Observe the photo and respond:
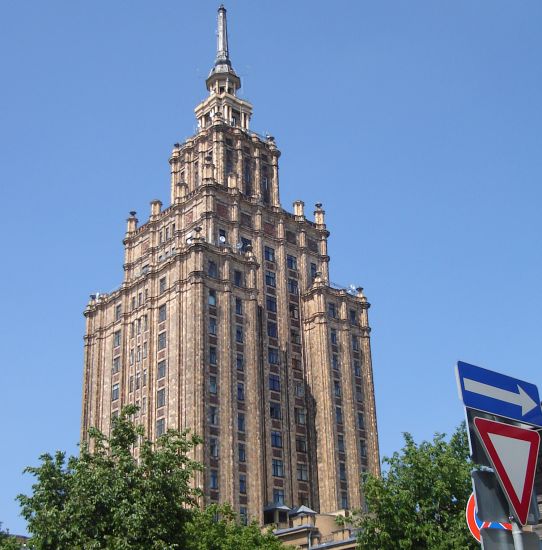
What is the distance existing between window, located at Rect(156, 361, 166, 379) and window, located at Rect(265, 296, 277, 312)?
16290mm

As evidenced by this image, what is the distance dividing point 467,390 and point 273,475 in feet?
293

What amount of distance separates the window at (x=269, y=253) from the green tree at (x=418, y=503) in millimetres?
67812

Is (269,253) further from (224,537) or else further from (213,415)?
(224,537)

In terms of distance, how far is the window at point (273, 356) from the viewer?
339 ft

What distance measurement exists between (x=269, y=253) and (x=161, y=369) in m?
22.8

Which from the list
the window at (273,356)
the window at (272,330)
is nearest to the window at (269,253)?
the window at (272,330)

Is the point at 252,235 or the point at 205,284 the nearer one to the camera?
the point at 205,284

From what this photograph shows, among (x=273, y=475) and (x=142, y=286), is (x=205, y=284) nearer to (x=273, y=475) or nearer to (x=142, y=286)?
(x=142, y=286)

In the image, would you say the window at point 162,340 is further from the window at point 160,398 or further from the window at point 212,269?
the window at point 212,269

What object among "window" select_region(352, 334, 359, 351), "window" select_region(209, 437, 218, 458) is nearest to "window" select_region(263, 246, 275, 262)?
"window" select_region(352, 334, 359, 351)

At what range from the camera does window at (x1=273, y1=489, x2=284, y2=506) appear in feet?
311

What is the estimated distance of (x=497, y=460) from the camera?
969 centimetres

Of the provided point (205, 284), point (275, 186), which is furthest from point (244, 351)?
point (275, 186)

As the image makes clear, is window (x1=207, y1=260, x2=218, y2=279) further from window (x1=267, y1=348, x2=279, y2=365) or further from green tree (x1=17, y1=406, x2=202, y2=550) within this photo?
green tree (x1=17, y1=406, x2=202, y2=550)
